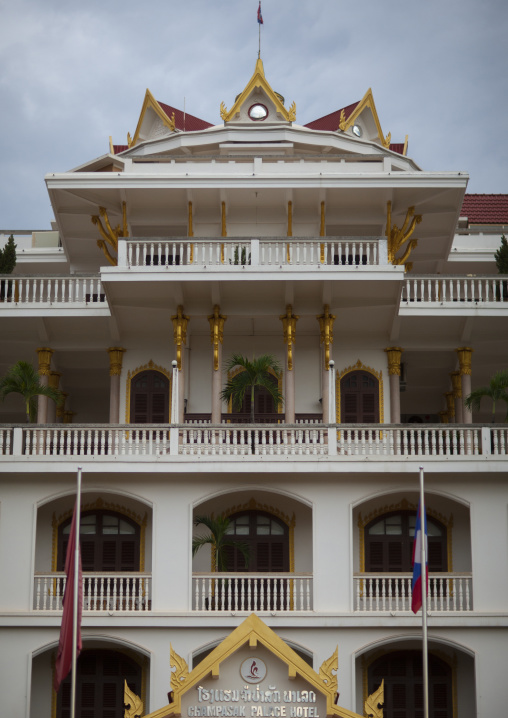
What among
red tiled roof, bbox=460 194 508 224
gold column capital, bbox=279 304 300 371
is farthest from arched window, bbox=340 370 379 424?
red tiled roof, bbox=460 194 508 224

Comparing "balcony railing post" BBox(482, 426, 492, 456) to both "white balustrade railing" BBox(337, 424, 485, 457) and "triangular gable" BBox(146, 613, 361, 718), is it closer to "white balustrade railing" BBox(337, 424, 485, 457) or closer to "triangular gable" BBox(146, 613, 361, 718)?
"white balustrade railing" BBox(337, 424, 485, 457)

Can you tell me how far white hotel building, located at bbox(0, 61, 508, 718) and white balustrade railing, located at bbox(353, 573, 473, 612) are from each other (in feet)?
0.34

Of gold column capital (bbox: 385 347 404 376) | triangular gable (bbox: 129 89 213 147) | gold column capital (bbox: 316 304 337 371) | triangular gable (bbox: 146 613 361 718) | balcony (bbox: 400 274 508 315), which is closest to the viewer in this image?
triangular gable (bbox: 146 613 361 718)

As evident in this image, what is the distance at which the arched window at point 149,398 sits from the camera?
30.7m

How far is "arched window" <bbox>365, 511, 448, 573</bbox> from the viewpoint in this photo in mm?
28578

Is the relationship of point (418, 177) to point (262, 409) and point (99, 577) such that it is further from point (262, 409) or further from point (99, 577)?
point (99, 577)

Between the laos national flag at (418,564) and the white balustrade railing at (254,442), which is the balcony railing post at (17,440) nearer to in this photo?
the white balustrade railing at (254,442)

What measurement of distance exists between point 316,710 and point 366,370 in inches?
488

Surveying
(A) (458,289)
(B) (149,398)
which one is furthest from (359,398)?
(B) (149,398)

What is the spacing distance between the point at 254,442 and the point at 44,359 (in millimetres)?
7667

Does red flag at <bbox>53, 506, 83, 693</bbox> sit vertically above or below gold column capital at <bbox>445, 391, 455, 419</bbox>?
below

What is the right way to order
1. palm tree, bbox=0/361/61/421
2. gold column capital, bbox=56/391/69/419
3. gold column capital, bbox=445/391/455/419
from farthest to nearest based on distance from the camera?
gold column capital, bbox=56/391/69/419, gold column capital, bbox=445/391/455/419, palm tree, bbox=0/361/61/421

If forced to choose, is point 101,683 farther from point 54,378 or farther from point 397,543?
point 54,378

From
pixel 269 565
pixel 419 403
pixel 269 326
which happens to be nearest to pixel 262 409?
pixel 269 326
